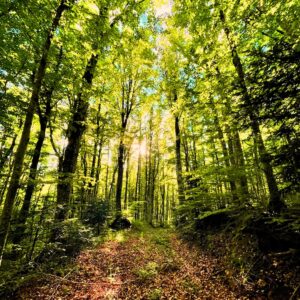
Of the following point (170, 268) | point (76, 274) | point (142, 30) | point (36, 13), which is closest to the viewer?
point (36, 13)

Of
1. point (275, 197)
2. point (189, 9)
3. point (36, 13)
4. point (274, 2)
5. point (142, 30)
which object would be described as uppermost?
point (142, 30)

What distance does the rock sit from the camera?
14.4 m

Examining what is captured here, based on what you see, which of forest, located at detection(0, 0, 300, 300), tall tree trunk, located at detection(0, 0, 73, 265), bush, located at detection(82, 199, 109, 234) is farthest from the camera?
bush, located at detection(82, 199, 109, 234)

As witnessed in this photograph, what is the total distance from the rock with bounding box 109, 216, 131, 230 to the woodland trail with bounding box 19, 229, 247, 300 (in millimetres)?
5061

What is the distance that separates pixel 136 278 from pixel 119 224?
8.36 m

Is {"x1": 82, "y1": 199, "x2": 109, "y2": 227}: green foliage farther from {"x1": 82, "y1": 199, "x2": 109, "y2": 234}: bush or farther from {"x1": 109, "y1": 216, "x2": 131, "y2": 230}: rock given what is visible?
{"x1": 109, "y1": 216, "x2": 131, "y2": 230}: rock

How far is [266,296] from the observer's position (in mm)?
4371

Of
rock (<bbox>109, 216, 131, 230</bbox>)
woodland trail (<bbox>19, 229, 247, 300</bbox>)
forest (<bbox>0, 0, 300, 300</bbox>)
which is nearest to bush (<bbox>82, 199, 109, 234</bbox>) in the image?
rock (<bbox>109, 216, 131, 230</bbox>)

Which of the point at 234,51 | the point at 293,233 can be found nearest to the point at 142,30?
the point at 234,51

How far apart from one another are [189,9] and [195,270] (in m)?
9.16

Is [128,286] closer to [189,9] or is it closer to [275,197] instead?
[275,197]

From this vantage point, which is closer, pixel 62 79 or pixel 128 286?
pixel 128 286

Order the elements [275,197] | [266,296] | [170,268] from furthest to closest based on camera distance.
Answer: [170,268] < [275,197] < [266,296]

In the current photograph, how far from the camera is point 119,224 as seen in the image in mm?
14508
